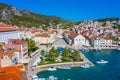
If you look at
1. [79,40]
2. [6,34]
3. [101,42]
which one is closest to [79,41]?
[79,40]

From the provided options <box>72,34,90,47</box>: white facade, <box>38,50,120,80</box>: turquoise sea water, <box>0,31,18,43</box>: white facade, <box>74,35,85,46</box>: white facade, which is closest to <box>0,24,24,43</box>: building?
<box>0,31,18,43</box>: white facade

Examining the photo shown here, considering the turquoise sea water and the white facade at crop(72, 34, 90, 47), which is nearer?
the turquoise sea water

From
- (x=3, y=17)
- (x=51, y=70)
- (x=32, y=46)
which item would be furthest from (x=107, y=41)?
(x=3, y=17)

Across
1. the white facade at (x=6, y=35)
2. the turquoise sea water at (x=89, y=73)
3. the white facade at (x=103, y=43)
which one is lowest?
the turquoise sea water at (x=89, y=73)

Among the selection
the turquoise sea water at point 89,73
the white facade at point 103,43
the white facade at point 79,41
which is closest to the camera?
the turquoise sea water at point 89,73

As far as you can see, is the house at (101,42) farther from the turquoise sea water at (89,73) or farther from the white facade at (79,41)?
the turquoise sea water at (89,73)

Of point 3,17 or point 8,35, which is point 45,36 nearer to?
point 8,35

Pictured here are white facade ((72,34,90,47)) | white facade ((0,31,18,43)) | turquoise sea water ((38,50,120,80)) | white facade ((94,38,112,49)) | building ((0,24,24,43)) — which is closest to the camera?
turquoise sea water ((38,50,120,80))

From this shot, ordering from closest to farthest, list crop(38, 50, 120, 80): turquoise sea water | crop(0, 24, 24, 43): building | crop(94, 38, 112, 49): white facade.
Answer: crop(38, 50, 120, 80): turquoise sea water < crop(0, 24, 24, 43): building < crop(94, 38, 112, 49): white facade

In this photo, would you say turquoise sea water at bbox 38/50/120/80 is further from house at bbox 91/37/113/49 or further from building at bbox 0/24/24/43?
house at bbox 91/37/113/49

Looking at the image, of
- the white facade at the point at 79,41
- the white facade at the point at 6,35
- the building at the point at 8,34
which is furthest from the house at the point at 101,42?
the white facade at the point at 6,35

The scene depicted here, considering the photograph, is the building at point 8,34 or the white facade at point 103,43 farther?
the white facade at point 103,43
